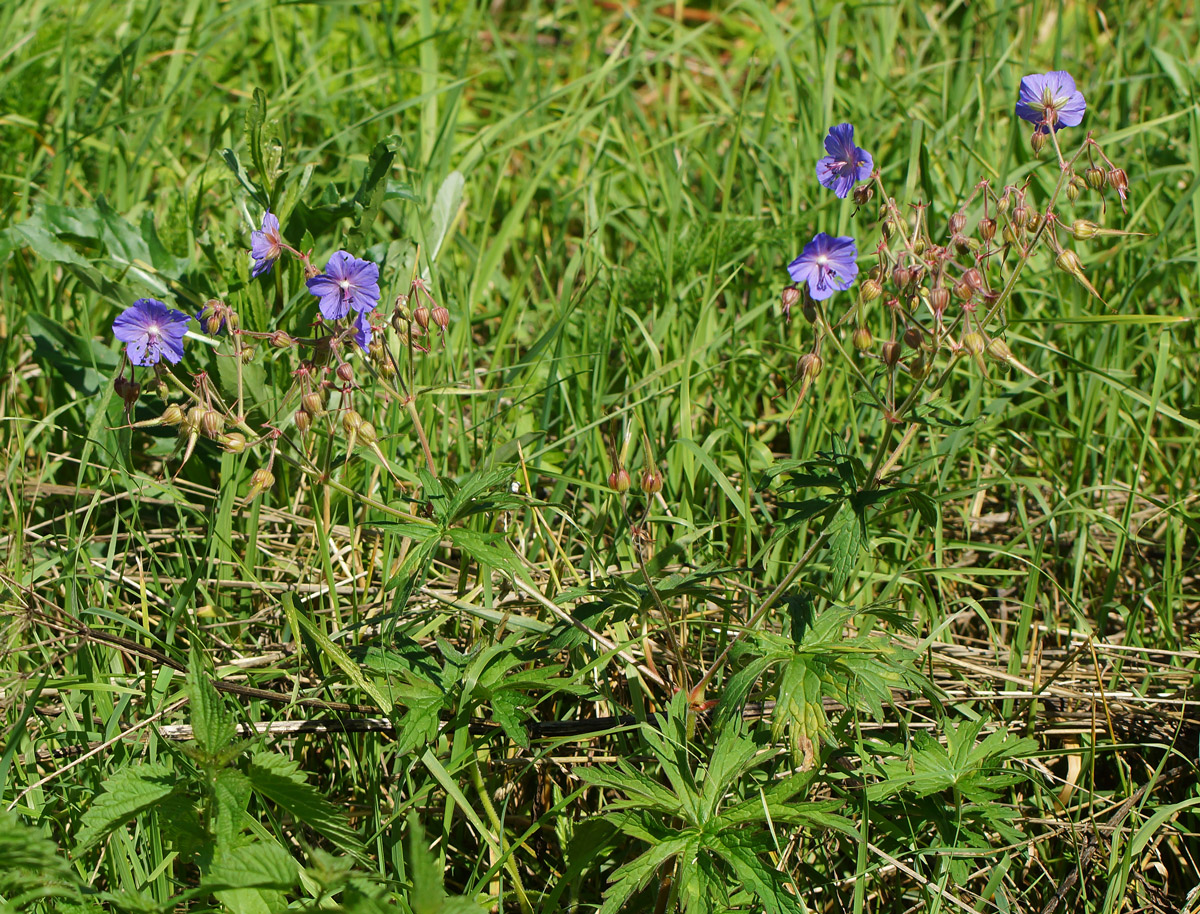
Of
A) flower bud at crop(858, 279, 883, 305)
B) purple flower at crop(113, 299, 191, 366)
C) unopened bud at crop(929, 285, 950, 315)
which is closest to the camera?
unopened bud at crop(929, 285, 950, 315)

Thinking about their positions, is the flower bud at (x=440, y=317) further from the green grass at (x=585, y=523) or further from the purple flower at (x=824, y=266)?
the purple flower at (x=824, y=266)

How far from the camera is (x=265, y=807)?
1.82m

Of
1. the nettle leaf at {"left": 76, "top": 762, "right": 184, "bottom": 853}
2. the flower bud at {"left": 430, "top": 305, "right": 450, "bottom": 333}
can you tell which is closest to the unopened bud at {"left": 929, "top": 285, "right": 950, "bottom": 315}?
the flower bud at {"left": 430, "top": 305, "right": 450, "bottom": 333}

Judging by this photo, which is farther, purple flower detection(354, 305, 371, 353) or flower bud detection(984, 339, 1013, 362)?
purple flower detection(354, 305, 371, 353)

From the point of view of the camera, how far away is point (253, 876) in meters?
1.54

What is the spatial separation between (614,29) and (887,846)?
369 cm

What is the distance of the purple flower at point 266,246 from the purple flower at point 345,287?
130 mm

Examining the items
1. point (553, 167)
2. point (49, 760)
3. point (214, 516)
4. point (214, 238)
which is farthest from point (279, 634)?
point (553, 167)

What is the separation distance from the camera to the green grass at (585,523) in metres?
1.77

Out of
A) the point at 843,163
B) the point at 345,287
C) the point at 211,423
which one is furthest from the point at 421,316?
the point at 843,163

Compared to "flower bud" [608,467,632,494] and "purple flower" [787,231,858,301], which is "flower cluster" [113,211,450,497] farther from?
"purple flower" [787,231,858,301]

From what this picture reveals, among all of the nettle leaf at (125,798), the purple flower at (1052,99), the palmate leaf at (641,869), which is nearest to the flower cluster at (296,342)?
the nettle leaf at (125,798)

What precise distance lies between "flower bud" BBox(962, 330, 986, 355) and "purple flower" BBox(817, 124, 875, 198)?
0.36 meters

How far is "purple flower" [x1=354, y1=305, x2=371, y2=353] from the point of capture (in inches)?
75.2
